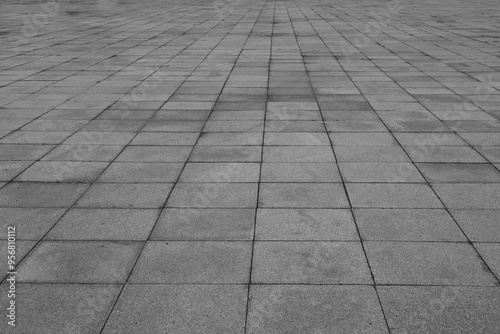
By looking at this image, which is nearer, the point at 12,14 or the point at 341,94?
the point at 341,94

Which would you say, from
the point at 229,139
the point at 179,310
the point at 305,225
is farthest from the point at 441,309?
the point at 229,139

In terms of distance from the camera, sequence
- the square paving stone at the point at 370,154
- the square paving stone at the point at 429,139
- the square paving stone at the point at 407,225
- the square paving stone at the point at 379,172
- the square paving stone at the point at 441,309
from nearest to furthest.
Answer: the square paving stone at the point at 441,309
the square paving stone at the point at 407,225
the square paving stone at the point at 379,172
the square paving stone at the point at 370,154
the square paving stone at the point at 429,139

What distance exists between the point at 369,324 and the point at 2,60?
524 inches

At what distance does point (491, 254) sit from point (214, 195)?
2.96 m

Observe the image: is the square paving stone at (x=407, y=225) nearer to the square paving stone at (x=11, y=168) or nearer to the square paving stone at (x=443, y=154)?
the square paving stone at (x=443, y=154)

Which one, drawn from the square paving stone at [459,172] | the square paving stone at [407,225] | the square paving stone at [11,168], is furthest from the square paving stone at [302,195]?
the square paving stone at [11,168]

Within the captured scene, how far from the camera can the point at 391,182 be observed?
554 cm

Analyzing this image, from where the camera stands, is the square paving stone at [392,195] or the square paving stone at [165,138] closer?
the square paving stone at [392,195]

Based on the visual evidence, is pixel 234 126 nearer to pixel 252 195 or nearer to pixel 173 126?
pixel 173 126

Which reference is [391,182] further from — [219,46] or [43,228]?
[219,46]

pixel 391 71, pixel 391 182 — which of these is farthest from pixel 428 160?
pixel 391 71

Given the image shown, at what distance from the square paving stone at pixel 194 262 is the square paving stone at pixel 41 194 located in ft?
5.02

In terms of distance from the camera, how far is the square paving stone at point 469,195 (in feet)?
16.4

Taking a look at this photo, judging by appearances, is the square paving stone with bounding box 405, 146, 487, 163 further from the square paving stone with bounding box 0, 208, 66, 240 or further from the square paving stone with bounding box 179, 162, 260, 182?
the square paving stone with bounding box 0, 208, 66, 240
